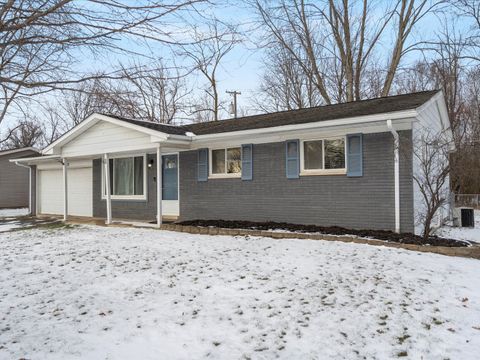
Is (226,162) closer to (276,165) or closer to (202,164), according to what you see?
(202,164)

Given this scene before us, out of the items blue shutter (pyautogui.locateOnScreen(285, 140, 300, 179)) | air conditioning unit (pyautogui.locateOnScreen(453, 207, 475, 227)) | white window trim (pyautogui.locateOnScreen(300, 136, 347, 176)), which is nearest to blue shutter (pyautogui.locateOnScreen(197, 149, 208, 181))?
blue shutter (pyautogui.locateOnScreen(285, 140, 300, 179))

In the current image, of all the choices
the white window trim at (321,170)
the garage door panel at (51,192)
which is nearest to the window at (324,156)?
the white window trim at (321,170)

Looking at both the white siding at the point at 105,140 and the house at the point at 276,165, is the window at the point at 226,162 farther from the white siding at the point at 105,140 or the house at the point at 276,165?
the white siding at the point at 105,140

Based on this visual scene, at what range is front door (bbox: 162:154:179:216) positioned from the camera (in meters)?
12.8

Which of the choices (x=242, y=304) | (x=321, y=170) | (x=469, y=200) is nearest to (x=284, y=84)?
(x=469, y=200)

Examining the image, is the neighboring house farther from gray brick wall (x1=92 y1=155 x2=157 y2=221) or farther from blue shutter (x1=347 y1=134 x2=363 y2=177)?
blue shutter (x1=347 y1=134 x2=363 y2=177)

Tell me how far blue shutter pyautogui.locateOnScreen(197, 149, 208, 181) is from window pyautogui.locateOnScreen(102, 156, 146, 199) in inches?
105

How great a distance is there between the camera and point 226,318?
4.13 metres

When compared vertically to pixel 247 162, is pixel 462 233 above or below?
below

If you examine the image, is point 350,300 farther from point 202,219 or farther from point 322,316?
point 202,219

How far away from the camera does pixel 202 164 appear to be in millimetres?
11789

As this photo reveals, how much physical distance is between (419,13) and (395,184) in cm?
1564

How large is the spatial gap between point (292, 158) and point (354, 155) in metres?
1.72

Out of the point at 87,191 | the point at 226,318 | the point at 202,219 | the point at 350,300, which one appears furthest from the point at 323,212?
the point at 87,191
